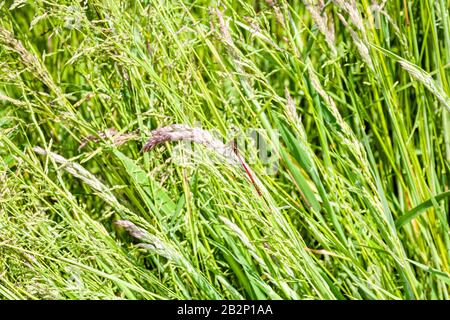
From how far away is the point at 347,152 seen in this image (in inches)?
69.2

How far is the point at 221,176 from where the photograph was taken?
4.42 ft

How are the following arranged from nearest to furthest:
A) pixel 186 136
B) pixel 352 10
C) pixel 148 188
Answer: pixel 186 136 → pixel 352 10 → pixel 148 188

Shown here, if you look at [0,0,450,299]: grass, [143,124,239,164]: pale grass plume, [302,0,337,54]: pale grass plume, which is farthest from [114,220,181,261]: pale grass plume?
[302,0,337,54]: pale grass plume

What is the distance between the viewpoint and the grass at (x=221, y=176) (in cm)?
141

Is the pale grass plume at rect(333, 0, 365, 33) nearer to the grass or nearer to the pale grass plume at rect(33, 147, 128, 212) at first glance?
the grass

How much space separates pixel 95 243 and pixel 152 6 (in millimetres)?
485

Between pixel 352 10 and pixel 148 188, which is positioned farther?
pixel 148 188

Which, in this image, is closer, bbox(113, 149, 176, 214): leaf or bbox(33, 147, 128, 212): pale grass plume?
bbox(33, 147, 128, 212): pale grass plume

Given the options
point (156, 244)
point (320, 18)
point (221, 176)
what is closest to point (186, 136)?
point (221, 176)

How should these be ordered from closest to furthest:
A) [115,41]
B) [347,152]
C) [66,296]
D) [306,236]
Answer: [115,41] < [66,296] < [347,152] < [306,236]

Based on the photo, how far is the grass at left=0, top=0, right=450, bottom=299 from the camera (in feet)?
4.64

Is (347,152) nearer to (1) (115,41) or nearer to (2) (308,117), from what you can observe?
(2) (308,117)

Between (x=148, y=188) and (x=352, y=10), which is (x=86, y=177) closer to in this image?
(x=148, y=188)
